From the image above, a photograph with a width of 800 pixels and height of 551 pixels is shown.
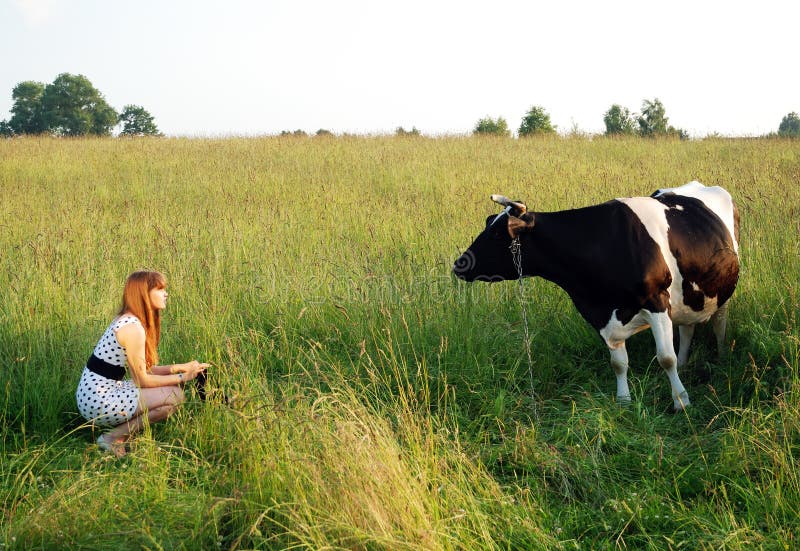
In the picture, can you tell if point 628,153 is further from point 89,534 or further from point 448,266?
point 89,534

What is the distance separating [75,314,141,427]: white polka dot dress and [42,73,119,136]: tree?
64.0 m

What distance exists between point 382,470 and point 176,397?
5.90 feet

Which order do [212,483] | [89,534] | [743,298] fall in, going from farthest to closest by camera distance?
[743,298] < [212,483] < [89,534]

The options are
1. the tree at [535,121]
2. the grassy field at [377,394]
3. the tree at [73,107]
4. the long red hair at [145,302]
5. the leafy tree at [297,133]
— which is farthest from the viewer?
the tree at [73,107]

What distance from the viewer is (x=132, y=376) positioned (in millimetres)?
4355

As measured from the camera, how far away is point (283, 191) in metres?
11.2

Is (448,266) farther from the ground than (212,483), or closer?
farther from the ground

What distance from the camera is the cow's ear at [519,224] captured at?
4.78 m

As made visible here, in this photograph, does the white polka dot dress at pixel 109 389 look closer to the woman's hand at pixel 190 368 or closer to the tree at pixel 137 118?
the woman's hand at pixel 190 368

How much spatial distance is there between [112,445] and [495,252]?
274cm

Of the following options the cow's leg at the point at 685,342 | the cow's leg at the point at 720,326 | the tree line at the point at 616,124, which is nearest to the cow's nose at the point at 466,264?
the cow's leg at the point at 685,342

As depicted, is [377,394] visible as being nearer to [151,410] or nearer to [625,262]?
[151,410]

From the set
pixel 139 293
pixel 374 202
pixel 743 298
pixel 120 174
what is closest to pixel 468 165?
pixel 374 202

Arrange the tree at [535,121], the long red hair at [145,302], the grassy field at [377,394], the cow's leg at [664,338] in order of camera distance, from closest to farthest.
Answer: the grassy field at [377,394]
the long red hair at [145,302]
the cow's leg at [664,338]
the tree at [535,121]
